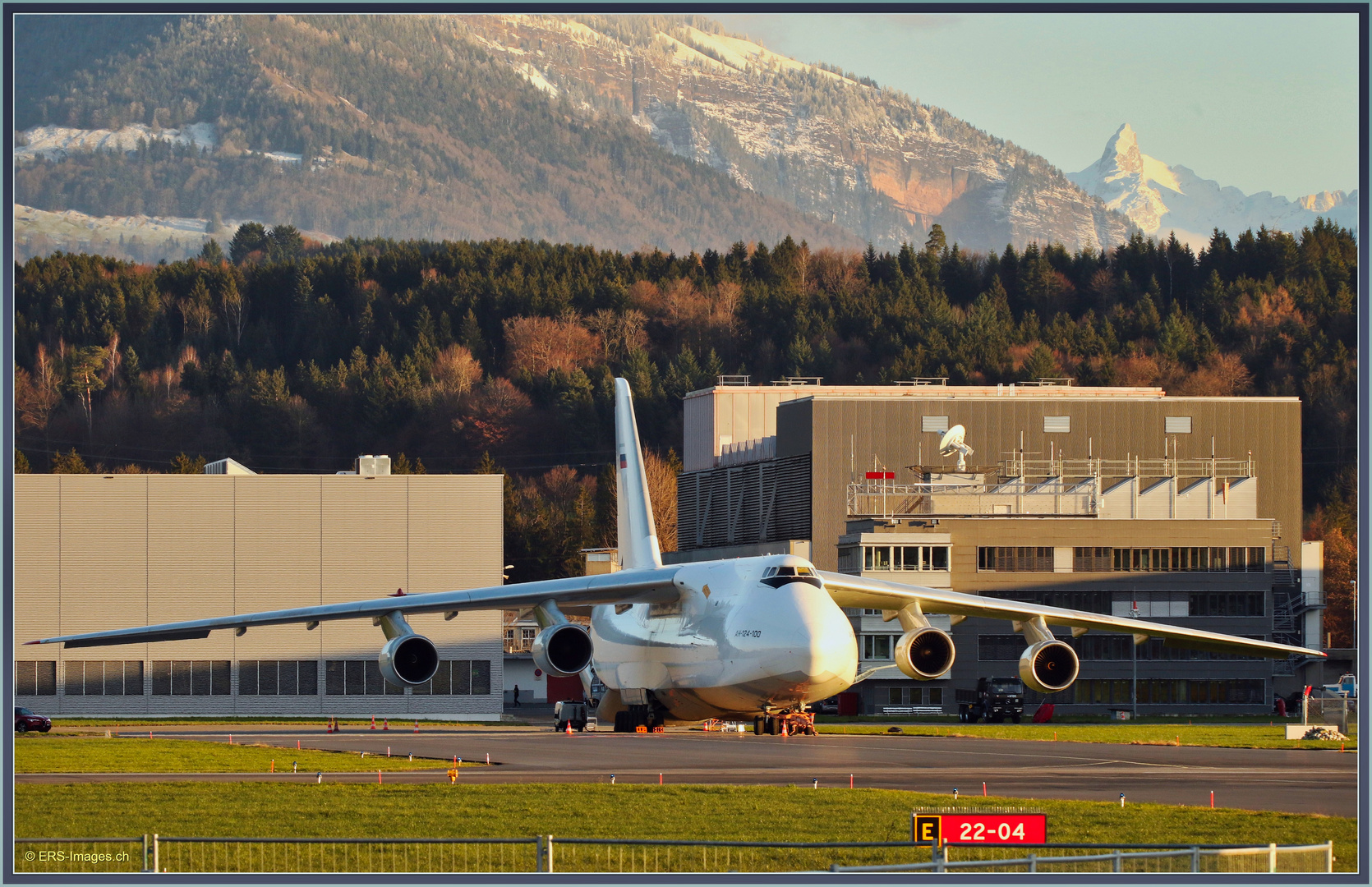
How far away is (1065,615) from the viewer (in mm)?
39031

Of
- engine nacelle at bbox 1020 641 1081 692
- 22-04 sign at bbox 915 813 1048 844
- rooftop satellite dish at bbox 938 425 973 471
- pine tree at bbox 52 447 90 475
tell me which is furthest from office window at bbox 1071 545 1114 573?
22-04 sign at bbox 915 813 1048 844

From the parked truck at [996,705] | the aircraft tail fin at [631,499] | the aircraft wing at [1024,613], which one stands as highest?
the aircraft tail fin at [631,499]

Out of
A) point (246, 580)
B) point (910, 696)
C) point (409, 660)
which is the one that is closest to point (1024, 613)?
point (409, 660)

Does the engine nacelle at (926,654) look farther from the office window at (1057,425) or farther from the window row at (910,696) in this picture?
the office window at (1057,425)

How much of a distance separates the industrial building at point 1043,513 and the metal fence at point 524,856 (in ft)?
222

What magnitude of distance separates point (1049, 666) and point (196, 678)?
57.6 metres

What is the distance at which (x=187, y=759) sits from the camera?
136ft

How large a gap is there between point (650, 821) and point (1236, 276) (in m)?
156

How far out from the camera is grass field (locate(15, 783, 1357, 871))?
23469 mm

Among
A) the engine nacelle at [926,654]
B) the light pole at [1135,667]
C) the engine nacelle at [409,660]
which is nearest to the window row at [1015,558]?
the light pole at [1135,667]

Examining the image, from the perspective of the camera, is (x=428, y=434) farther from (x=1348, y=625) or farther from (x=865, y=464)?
(x=1348, y=625)

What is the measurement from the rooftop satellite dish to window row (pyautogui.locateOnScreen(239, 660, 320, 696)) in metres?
38.6

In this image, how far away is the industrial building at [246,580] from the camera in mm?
83188

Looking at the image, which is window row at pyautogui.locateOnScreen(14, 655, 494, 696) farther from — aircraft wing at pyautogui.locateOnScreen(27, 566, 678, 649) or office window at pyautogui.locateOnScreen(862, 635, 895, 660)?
aircraft wing at pyautogui.locateOnScreen(27, 566, 678, 649)
